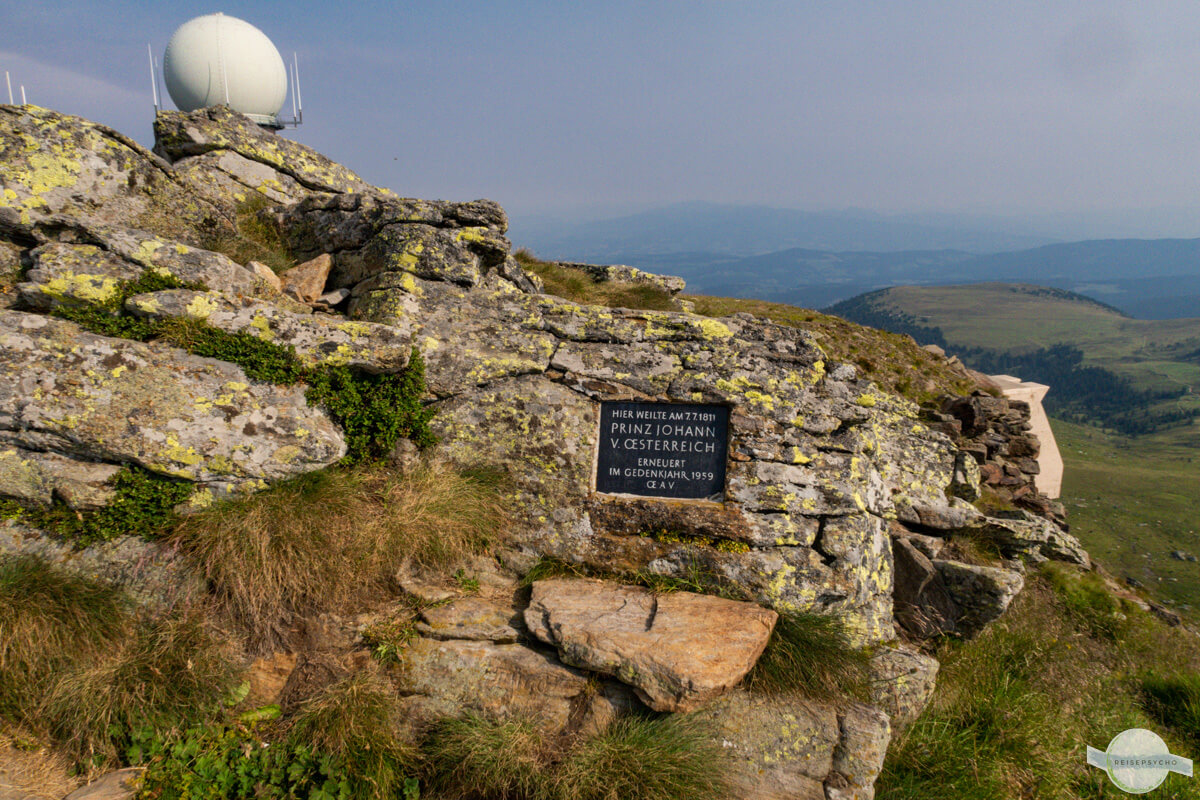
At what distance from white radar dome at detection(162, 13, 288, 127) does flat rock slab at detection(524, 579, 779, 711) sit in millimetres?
21229

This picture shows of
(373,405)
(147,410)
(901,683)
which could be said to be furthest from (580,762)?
(147,410)

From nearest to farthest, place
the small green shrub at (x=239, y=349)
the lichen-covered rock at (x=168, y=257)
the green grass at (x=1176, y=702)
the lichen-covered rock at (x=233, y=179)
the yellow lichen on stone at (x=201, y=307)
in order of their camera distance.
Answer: the small green shrub at (x=239, y=349) < the yellow lichen on stone at (x=201, y=307) < the lichen-covered rock at (x=168, y=257) < the green grass at (x=1176, y=702) < the lichen-covered rock at (x=233, y=179)

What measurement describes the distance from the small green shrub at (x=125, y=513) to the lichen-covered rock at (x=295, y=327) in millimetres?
1861

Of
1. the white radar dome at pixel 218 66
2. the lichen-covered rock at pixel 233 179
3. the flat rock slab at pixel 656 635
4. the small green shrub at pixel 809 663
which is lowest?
the small green shrub at pixel 809 663

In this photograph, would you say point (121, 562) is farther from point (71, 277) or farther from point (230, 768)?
point (71, 277)

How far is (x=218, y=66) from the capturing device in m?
19.3

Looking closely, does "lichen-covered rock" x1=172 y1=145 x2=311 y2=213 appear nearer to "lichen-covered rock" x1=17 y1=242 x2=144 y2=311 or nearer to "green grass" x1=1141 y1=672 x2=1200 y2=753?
"lichen-covered rock" x1=17 y1=242 x2=144 y2=311

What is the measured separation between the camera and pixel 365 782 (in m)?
5.00

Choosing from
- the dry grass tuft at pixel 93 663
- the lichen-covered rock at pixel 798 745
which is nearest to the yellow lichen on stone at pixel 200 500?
the dry grass tuft at pixel 93 663

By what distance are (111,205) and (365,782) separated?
28.3 feet

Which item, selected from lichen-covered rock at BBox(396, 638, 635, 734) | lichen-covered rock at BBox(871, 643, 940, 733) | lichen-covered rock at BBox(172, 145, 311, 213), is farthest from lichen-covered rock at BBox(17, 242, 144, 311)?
lichen-covered rock at BBox(871, 643, 940, 733)

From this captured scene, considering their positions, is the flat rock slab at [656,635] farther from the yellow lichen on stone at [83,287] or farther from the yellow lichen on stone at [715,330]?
the yellow lichen on stone at [83,287]

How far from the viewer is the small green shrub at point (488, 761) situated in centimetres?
498

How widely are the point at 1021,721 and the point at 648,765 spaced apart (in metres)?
4.38
